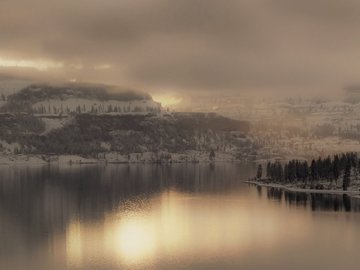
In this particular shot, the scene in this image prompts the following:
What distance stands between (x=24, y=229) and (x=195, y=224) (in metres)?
46.7

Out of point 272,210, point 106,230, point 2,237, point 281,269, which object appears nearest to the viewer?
point 281,269

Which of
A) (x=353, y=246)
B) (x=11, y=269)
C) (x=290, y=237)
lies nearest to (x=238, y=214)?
(x=290, y=237)

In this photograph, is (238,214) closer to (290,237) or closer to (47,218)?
(290,237)

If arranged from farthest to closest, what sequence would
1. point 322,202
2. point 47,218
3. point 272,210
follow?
1. point 322,202
2. point 272,210
3. point 47,218

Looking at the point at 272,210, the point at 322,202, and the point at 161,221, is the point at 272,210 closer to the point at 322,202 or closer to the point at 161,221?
the point at 322,202

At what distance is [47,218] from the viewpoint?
168 meters

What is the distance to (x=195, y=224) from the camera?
6122 inches

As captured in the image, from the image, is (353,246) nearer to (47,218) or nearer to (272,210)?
(272,210)

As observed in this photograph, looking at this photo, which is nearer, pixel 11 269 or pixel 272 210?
pixel 11 269

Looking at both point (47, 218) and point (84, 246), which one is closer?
point (84, 246)

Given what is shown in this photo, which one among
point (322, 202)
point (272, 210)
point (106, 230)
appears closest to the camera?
point (106, 230)

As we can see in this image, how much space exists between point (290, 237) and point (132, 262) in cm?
4483

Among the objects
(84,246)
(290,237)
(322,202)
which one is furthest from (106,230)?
(322,202)

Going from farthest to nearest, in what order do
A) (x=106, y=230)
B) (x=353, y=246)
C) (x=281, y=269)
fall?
(x=106, y=230)
(x=353, y=246)
(x=281, y=269)
